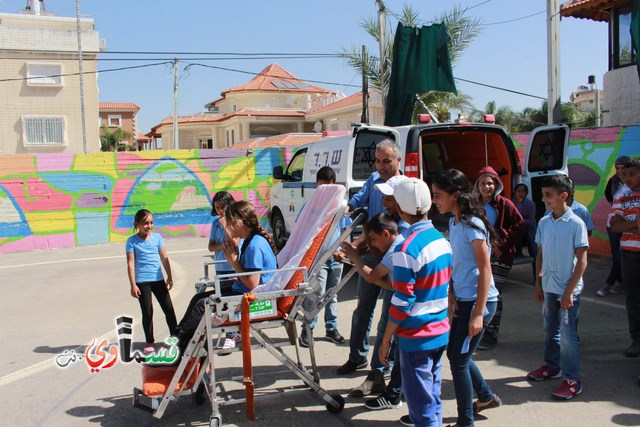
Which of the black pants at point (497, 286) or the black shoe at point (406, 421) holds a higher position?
the black pants at point (497, 286)

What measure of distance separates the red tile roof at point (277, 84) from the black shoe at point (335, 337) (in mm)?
39571

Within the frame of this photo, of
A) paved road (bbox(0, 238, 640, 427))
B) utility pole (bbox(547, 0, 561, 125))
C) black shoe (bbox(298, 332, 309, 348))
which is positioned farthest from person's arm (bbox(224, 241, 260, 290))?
utility pole (bbox(547, 0, 561, 125))

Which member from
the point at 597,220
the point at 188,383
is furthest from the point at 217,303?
the point at 597,220

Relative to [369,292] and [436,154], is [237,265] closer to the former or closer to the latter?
[369,292]

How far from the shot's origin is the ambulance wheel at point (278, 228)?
1116cm

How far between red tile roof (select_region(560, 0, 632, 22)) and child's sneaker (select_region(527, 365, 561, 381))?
Result: 35.6 ft

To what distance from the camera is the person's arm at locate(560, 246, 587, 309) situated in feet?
13.8

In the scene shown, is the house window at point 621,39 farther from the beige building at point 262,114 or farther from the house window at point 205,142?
the house window at point 205,142

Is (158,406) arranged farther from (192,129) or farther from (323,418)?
(192,129)

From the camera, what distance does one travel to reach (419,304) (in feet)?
10.8

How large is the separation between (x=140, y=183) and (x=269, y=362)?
954cm

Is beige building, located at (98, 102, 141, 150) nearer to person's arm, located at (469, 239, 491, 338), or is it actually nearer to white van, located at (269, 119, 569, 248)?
white van, located at (269, 119, 569, 248)

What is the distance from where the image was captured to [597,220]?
1001 centimetres

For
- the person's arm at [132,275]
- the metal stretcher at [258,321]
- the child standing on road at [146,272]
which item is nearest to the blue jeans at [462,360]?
→ the metal stretcher at [258,321]
